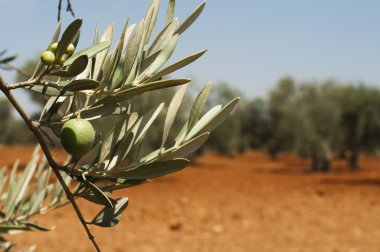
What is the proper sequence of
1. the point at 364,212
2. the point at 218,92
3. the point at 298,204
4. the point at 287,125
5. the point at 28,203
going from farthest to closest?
the point at 218,92
the point at 287,125
the point at 298,204
the point at 364,212
the point at 28,203

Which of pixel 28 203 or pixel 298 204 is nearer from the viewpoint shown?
pixel 28 203

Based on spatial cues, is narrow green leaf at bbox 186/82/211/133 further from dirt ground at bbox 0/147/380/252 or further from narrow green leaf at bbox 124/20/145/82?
dirt ground at bbox 0/147/380/252

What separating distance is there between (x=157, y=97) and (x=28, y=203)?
63.4 feet

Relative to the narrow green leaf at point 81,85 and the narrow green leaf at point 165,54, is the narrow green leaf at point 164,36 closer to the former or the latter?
the narrow green leaf at point 165,54

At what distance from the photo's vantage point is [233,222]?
12328 mm

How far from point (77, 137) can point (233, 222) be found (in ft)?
39.0

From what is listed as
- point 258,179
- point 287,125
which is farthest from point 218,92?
point 258,179

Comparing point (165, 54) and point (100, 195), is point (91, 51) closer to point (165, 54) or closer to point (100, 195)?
point (165, 54)

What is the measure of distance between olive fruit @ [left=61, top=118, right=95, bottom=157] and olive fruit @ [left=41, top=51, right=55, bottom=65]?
3.6 inches

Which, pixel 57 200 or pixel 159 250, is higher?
pixel 57 200

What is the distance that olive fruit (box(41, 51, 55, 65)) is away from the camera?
2.43 ft

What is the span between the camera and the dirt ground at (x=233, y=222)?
9852mm

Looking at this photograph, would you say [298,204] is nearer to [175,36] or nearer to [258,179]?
[258,179]

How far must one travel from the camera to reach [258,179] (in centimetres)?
2323
